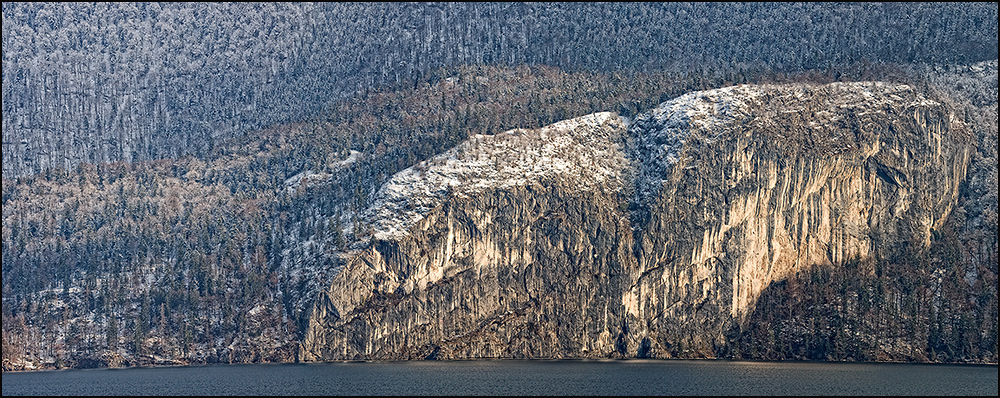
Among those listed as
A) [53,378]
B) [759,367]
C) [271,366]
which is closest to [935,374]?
[759,367]

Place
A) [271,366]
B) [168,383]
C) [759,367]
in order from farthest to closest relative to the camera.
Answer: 1. [271,366]
2. [759,367]
3. [168,383]

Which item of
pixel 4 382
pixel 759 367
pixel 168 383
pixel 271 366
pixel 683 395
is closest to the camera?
pixel 683 395

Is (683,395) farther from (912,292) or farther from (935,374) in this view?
(912,292)

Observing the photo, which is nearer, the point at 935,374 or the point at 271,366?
the point at 935,374

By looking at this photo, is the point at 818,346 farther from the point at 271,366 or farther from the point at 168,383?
the point at 168,383

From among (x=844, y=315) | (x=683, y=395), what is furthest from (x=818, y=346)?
(x=683, y=395)

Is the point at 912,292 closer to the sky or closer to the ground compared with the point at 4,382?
closer to the sky
